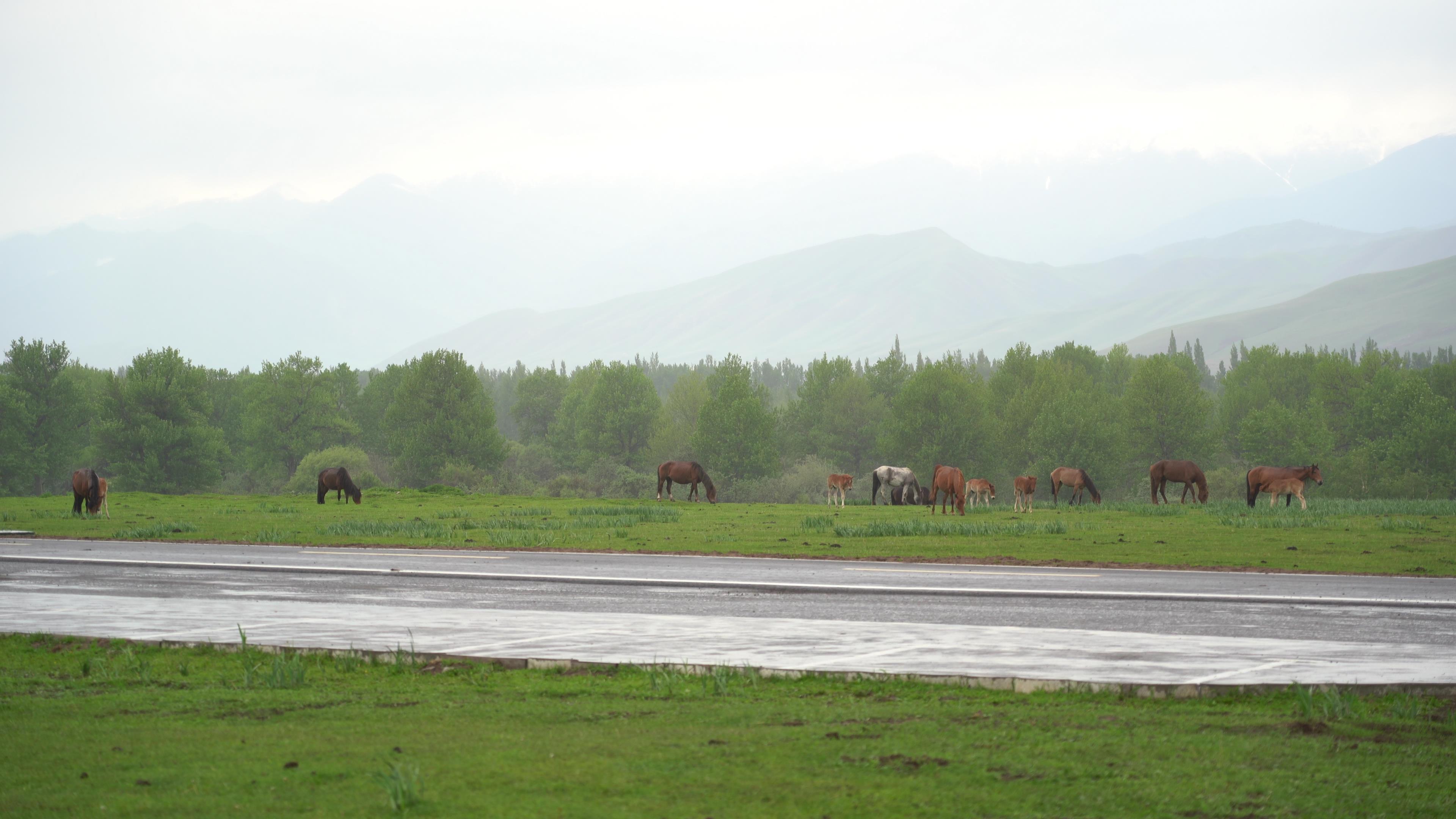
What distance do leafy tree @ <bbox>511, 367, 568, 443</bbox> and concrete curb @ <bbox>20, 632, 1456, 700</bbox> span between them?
530ft

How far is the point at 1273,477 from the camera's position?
48875mm

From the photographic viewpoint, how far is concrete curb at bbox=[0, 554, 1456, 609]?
17.9m

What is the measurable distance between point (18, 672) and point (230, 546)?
22.7m

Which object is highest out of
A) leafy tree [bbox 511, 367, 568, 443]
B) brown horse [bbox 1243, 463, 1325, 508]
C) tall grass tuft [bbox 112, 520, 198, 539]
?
leafy tree [bbox 511, 367, 568, 443]

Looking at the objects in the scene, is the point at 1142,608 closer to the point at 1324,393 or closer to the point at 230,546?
the point at 230,546

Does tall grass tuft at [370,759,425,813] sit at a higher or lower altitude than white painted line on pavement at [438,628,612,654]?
higher

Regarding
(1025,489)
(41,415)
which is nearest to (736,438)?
(41,415)

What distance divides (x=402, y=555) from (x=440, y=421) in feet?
296

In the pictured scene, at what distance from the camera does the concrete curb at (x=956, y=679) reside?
10.2 m

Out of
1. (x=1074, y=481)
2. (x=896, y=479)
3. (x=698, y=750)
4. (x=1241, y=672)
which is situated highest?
(x=1074, y=481)

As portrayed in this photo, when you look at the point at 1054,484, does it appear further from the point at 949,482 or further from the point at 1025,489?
the point at 949,482

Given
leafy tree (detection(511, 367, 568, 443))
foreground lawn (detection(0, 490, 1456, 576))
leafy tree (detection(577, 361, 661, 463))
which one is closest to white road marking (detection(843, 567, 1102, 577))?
foreground lawn (detection(0, 490, 1456, 576))

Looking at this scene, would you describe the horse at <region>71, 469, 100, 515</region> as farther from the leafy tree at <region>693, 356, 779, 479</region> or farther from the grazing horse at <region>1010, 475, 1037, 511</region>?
the leafy tree at <region>693, 356, 779, 479</region>

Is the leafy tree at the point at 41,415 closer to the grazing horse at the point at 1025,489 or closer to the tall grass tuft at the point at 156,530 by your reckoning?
the tall grass tuft at the point at 156,530
